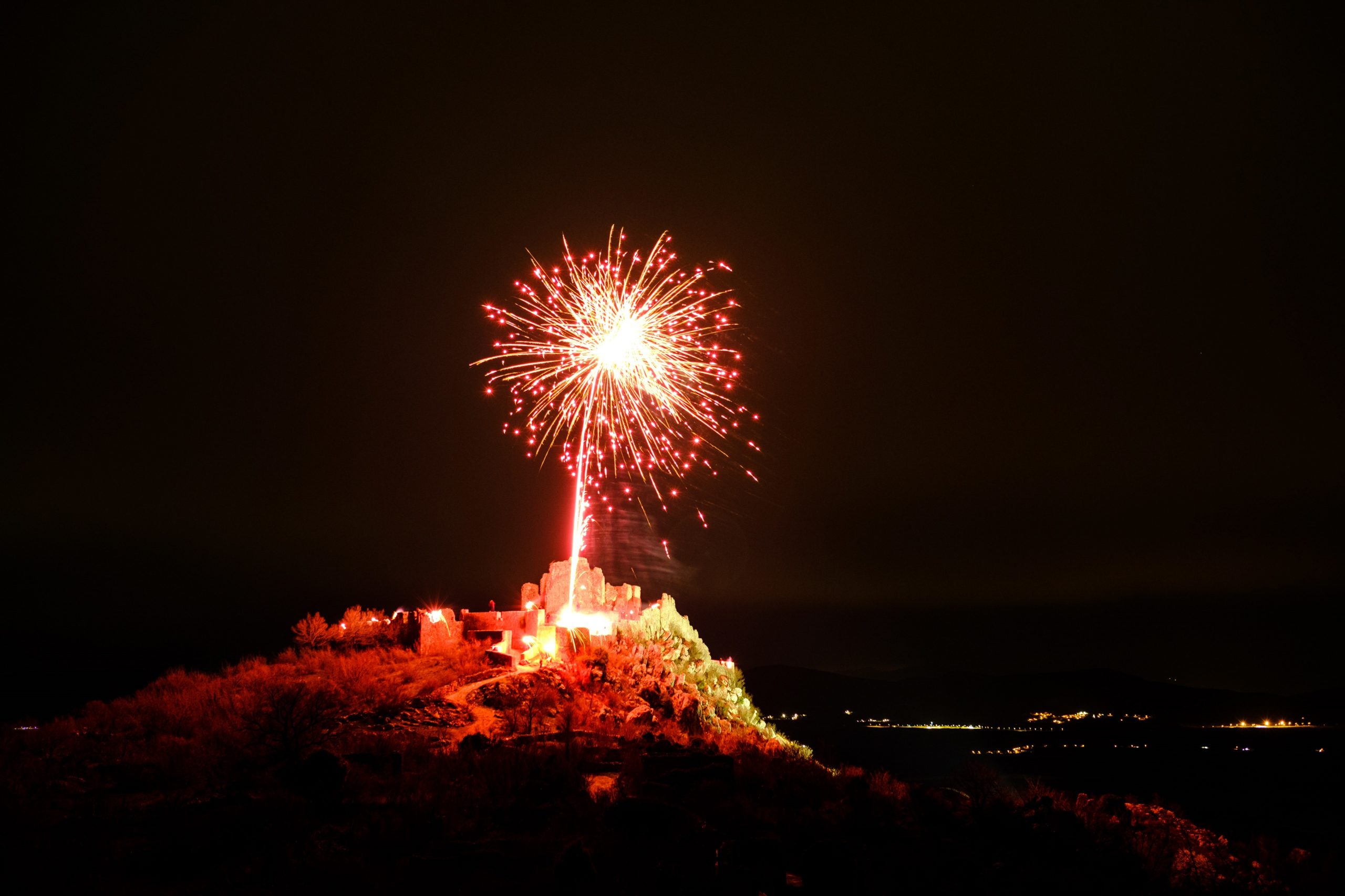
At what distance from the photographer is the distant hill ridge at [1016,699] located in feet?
371

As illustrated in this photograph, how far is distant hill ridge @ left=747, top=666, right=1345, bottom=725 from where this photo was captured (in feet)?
371

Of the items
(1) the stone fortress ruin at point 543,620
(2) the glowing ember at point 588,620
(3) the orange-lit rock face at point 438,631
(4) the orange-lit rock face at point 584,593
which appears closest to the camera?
(1) the stone fortress ruin at point 543,620

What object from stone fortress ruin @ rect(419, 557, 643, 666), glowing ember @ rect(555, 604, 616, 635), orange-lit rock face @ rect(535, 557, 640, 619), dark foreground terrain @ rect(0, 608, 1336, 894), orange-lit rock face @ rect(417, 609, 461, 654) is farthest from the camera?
orange-lit rock face @ rect(535, 557, 640, 619)

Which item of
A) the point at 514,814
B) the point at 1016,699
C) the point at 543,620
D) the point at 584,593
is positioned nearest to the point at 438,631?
the point at 543,620

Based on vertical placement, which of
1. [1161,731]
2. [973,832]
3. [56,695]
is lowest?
[1161,731]

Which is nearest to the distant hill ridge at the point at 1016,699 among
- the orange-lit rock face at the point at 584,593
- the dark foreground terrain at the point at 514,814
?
the orange-lit rock face at the point at 584,593

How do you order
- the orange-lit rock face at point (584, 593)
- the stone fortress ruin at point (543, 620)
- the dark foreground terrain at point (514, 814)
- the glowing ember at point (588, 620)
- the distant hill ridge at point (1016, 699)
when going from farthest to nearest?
the distant hill ridge at point (1016, 699), the orange-lit rock face at point (584, 593), the glowing ember at point (588, 620), the stone fortress ruin at point (543, 620), the dark foreground terrain at point (514, 814)

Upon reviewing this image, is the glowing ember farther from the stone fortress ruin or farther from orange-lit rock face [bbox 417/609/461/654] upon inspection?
orange-lit rock face [bbox 417/609/461/654]

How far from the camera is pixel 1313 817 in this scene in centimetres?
4466

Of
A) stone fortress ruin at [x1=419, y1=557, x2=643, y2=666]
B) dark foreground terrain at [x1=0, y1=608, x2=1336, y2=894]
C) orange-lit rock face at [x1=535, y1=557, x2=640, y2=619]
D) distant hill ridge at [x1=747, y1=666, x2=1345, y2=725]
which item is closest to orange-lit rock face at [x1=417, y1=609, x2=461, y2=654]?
stone fortress ruin at [x1=419, y1=557, x2=643, y2=666]

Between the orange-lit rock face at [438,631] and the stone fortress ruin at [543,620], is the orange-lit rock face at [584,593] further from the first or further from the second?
the orange-lit rock face at [438,631]

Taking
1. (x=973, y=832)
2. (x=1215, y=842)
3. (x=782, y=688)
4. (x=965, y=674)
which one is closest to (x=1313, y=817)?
(x=1215, y=842)

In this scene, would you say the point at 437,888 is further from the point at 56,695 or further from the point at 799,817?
the point at 56,695

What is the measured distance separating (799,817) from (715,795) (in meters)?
1.54
